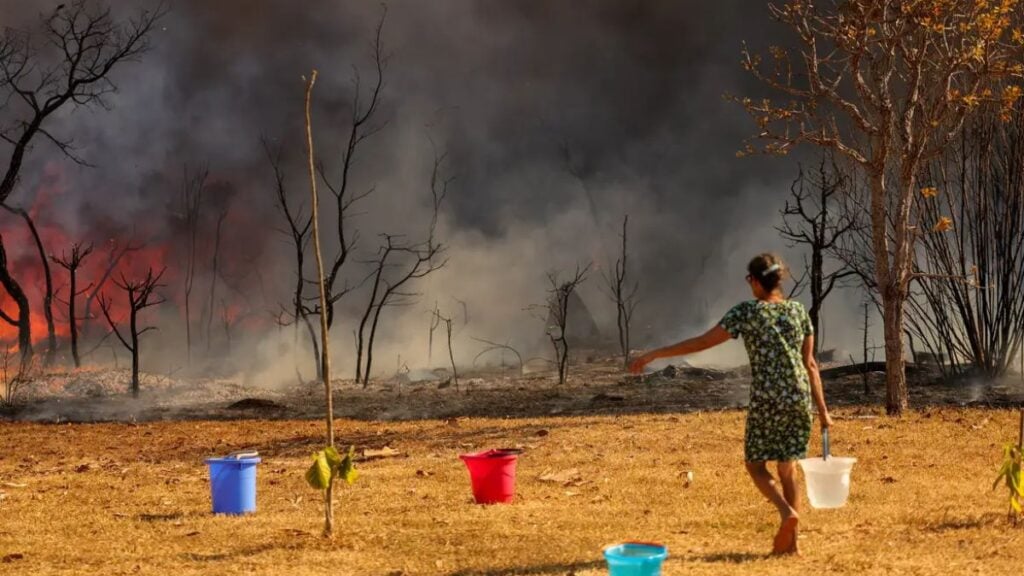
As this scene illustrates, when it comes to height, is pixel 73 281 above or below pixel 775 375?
above

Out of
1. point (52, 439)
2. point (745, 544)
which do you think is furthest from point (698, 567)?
point (52, 439)

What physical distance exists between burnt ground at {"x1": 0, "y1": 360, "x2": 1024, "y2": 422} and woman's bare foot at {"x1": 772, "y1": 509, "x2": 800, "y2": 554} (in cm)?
907

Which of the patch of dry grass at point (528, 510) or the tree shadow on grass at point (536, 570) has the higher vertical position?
the patch of dry grass at point (528, 510)

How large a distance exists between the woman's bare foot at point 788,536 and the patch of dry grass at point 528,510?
10 cm

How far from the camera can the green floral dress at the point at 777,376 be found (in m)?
5.44

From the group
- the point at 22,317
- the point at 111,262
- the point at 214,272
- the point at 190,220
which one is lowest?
the point at 22,317

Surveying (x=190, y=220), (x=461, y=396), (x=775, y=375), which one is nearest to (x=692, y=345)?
(x=775, y=375)

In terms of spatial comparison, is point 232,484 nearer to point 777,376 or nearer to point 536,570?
point 536,570

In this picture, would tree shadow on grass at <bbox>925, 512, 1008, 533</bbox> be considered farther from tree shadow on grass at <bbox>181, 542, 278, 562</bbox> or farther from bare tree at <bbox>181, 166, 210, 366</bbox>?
bare tree at <bbox>181, 166, 210, 366</bbox>

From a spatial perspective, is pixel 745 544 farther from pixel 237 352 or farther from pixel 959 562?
pixel 237 352

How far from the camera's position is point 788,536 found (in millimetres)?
5488

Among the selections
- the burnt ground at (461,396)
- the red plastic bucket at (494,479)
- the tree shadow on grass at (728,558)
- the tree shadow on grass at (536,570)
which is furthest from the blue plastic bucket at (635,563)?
the burnt ground at (461,396)

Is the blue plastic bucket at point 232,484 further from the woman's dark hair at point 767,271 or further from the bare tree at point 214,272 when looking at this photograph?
the bare tree at point 214,272

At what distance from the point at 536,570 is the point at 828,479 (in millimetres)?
1764
